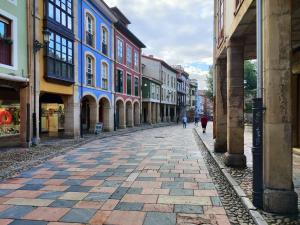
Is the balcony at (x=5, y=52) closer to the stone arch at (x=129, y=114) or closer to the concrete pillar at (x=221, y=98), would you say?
the concrete pillar at (x=221, y=98)

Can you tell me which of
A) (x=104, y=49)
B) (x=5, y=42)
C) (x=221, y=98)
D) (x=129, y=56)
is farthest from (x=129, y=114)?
(x=221, y=98)

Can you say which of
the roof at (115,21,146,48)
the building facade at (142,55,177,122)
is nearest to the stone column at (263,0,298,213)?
the roof at (115,21,146,48)

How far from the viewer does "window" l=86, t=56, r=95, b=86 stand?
21844mm

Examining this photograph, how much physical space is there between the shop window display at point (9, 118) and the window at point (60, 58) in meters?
2.61

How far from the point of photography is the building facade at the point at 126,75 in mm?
28266

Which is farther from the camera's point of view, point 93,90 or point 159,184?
point 93,90

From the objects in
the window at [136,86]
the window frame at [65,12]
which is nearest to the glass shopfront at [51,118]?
the window frame at [65,12]

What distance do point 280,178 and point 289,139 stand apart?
2.01 feet

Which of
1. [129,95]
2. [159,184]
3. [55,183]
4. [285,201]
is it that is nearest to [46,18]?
[55,183]

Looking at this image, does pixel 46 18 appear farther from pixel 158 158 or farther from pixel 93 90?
pixel 158 158

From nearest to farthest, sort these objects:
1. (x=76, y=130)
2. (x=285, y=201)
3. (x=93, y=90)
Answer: (x=285, y=201) < (x=76, y=130) < (x=93, y=90)

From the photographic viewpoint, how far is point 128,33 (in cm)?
Result: 3039

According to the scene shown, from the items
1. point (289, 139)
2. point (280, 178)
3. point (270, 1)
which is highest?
point (270, 1)

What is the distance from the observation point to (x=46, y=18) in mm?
15891
